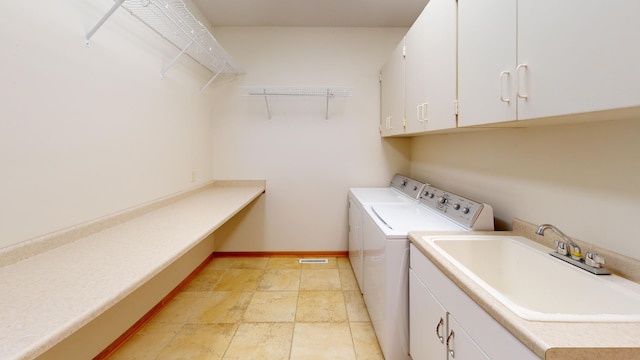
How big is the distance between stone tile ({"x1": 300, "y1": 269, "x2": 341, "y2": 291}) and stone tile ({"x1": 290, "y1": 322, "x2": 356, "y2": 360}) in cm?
58

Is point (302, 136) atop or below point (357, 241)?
atop

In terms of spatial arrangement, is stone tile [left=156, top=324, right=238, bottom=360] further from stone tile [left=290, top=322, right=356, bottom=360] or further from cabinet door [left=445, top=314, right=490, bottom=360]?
cabinet door [left=445, top=314, right=490, bottom=360]

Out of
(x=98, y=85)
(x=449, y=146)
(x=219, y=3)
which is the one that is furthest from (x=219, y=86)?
(x=449, y=146)

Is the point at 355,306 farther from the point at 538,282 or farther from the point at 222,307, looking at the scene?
the point at 538,282

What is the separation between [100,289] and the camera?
0.97 m

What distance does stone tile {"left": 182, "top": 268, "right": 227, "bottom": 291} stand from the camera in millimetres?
2736

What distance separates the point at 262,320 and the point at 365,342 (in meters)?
0.79

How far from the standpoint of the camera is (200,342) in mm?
1970

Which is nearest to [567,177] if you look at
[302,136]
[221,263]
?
[302,136]

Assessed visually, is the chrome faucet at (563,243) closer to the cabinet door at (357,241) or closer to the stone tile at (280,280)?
the cabinet door at (357,241)

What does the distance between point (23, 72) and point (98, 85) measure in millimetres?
417

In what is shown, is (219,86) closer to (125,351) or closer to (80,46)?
(80,46)

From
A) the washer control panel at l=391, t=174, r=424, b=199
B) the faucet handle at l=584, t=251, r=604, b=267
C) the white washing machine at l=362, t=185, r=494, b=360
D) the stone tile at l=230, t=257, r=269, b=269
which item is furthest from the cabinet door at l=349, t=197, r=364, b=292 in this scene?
the faucet handle at l=584, t=251, r=604, b=267

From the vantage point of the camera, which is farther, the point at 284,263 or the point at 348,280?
the point at 284,263
